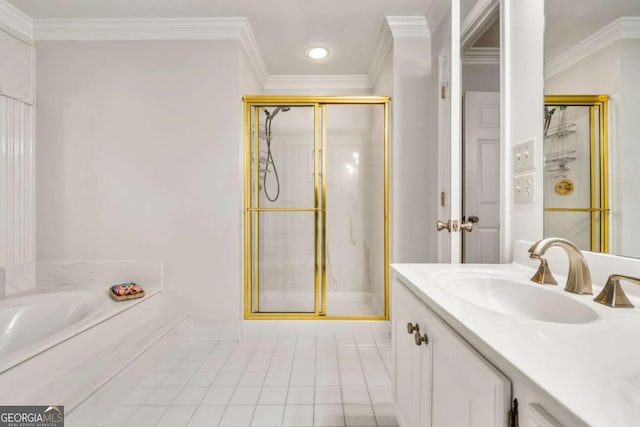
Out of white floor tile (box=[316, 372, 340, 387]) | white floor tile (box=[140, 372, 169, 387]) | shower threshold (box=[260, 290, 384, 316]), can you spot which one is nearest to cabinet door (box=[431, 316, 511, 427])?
white floor tile (box=[316, 372, 340, 387])

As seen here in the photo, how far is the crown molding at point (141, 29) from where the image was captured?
235 centimetres

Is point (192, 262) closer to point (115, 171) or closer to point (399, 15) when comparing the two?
point (115, 171)

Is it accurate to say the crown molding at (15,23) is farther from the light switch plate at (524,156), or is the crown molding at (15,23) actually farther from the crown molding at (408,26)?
the light switch plate at (524,156)

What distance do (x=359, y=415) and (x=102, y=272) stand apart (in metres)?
2.19

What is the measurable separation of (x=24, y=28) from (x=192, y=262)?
220cm

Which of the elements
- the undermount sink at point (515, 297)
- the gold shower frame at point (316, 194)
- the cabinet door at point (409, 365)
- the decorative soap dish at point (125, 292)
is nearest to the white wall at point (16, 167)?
the decorative soap dish at point (125, 292)

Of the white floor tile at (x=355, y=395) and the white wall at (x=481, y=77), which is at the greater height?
the white wall at (x=481, y=77)

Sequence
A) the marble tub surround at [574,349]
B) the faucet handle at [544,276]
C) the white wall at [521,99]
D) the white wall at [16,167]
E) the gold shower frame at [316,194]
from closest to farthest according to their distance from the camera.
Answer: the marble tub surround at [574,349] < the faucet handle at [544,276] < the white wall at [521,99] < the white wall at [16,167] < the gold shower frame at [316,194]

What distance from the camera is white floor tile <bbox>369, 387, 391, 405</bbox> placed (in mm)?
1607

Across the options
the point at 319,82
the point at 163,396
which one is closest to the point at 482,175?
the point at 163,396

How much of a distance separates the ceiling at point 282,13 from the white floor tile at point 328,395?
2.54 meters

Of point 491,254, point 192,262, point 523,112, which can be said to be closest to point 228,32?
point 192,262

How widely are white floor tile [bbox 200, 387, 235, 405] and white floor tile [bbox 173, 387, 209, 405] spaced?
1.2 inches

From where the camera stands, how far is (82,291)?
7.02 ft
